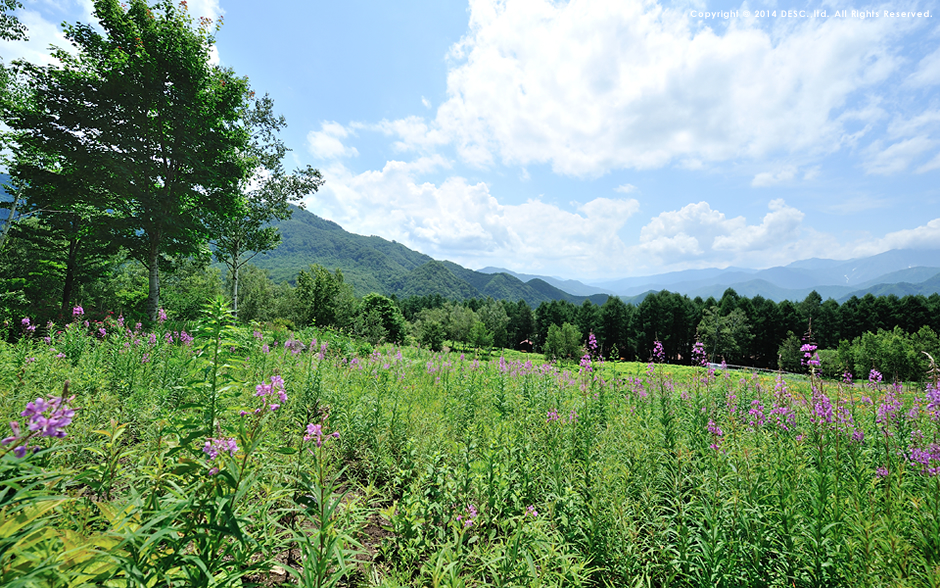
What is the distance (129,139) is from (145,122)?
989mm

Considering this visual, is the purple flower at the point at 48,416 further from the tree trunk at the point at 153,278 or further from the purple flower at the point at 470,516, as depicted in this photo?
the tree trunk at the point at 153,278

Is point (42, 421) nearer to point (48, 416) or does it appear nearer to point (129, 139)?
point (48, 416)

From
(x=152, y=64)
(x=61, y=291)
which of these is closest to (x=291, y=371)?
(x=152, y=64)

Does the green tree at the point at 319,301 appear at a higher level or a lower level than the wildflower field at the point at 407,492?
higher

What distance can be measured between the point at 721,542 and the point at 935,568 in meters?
1.18

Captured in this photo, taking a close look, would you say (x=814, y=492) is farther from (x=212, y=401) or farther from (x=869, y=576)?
(x=212, y=401)

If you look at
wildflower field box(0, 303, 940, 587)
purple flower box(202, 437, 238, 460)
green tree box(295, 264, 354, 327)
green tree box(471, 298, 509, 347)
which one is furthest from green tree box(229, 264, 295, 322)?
purple flower box(202, 437, 238, 460)

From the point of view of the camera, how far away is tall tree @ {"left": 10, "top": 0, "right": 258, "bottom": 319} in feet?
42.4

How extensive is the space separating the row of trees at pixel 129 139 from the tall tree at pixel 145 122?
0.04m

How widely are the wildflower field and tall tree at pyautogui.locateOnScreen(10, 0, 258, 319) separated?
11676mm

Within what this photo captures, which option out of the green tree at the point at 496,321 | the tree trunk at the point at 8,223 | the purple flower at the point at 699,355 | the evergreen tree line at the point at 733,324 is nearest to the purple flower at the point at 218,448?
the purple flower at the point at 699,355

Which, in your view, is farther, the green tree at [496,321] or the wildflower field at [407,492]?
the green tree at [496,321]

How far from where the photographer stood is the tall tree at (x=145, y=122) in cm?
1293

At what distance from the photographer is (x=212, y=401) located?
2229 mm
